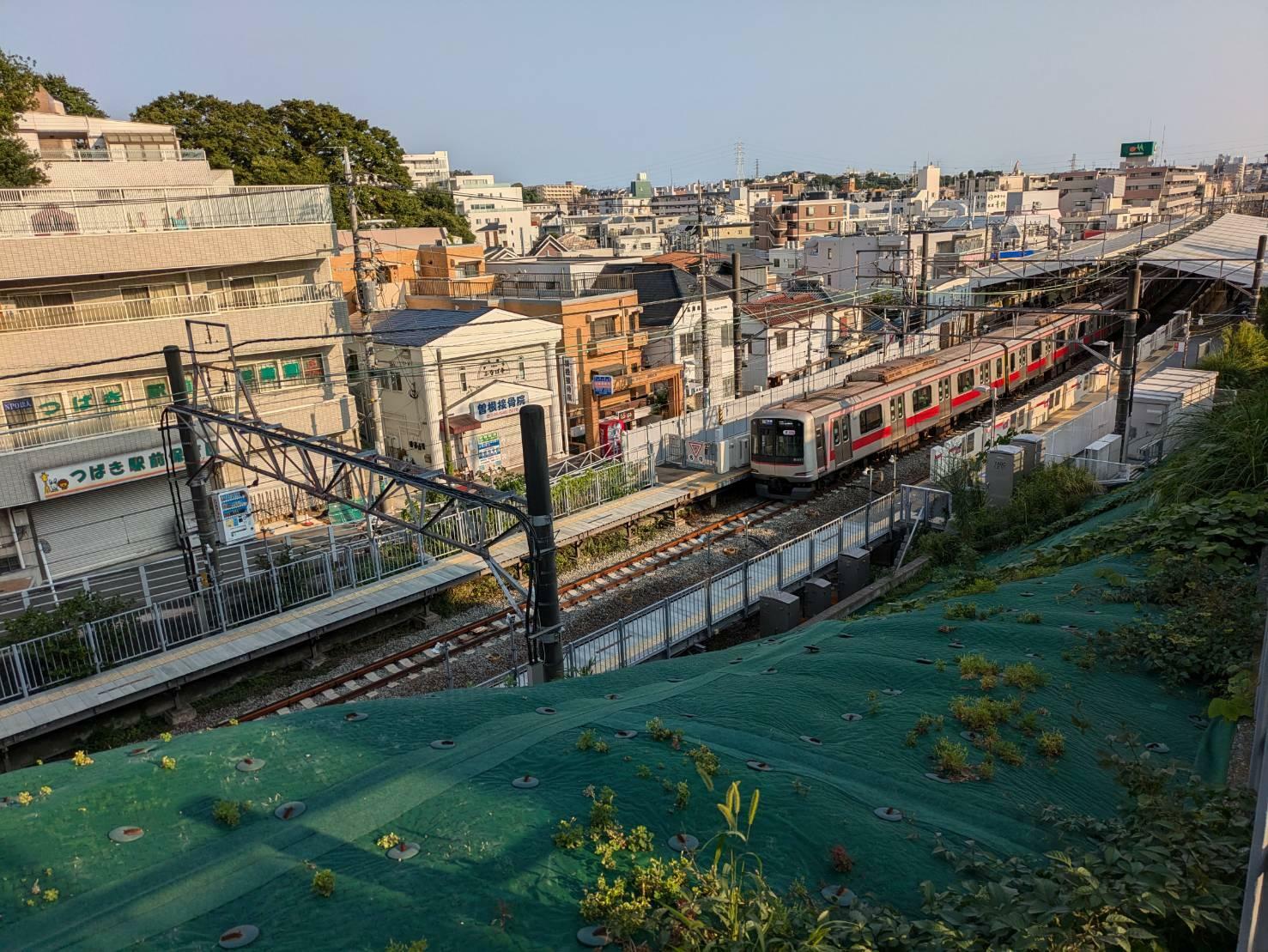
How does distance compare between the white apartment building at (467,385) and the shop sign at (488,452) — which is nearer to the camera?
the shop sign at (488,452)

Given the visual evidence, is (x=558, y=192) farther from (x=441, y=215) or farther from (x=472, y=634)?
(x=472, y=634)

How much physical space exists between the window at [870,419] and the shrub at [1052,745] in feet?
51.1

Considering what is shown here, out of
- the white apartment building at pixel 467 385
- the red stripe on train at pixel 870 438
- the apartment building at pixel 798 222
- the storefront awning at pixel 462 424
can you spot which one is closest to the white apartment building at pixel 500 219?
the apartment building at pixel 798 222

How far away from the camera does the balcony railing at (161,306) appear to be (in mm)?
18594

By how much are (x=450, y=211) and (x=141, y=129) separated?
22.7m

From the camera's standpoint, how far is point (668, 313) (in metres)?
31.6

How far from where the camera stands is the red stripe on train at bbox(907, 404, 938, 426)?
2316 centimetres

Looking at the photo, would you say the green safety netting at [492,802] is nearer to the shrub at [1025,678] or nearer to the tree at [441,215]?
the shrub at [1025,678]

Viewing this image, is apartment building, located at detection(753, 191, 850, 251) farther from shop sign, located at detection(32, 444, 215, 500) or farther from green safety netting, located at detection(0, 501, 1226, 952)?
green safety netting, located at detection(0, 501, 1226, 952)

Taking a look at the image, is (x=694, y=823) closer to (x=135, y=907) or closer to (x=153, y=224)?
(x=135, y=907)

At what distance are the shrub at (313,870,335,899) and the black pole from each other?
5397 millimetres

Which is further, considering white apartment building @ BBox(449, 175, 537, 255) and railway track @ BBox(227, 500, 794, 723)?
white apartment building @ BBox(449, 175, 537, 255)

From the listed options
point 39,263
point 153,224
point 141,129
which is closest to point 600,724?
point 39,263

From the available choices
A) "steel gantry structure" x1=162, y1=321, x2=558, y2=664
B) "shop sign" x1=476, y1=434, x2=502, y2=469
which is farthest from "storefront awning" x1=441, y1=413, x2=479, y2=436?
"steel gantry structure" x1=162, y1=321, x2=558, y2=664
